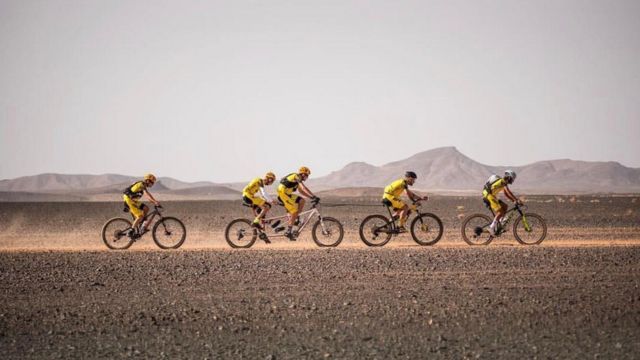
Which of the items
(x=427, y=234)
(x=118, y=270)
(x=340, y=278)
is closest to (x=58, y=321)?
(x=118, y=270)

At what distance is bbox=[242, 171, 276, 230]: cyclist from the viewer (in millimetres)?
15336

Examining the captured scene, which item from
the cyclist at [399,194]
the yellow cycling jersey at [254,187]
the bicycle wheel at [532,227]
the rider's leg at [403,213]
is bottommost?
the bicycle wheel at [532,227]

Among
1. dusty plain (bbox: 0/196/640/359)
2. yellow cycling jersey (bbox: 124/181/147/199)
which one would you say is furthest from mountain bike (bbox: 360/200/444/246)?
yellow cycling jersey (bbox: 124/181/147/199)

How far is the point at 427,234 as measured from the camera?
53.7 feet

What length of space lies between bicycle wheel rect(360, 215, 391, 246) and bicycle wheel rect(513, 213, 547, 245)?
340cm

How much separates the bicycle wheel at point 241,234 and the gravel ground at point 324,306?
1.96 m

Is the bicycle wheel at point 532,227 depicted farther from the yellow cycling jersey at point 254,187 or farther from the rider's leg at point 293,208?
the yellow cycling jersey at point 254,187

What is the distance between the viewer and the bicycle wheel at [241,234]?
15898mm

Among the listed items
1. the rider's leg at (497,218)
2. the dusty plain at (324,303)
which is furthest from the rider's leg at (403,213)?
the rider's leg at (497,218)

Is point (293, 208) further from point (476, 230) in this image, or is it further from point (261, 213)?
point (476, 230)

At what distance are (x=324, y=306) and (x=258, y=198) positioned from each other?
6.96 metres

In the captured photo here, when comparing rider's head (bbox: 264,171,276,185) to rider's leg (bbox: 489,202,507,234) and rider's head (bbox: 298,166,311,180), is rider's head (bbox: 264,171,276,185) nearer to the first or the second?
rider's head (bbox: 298,166,311,180)

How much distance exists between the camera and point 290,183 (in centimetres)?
1512

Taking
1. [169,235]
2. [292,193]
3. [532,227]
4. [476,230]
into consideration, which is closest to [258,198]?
[292,193]
